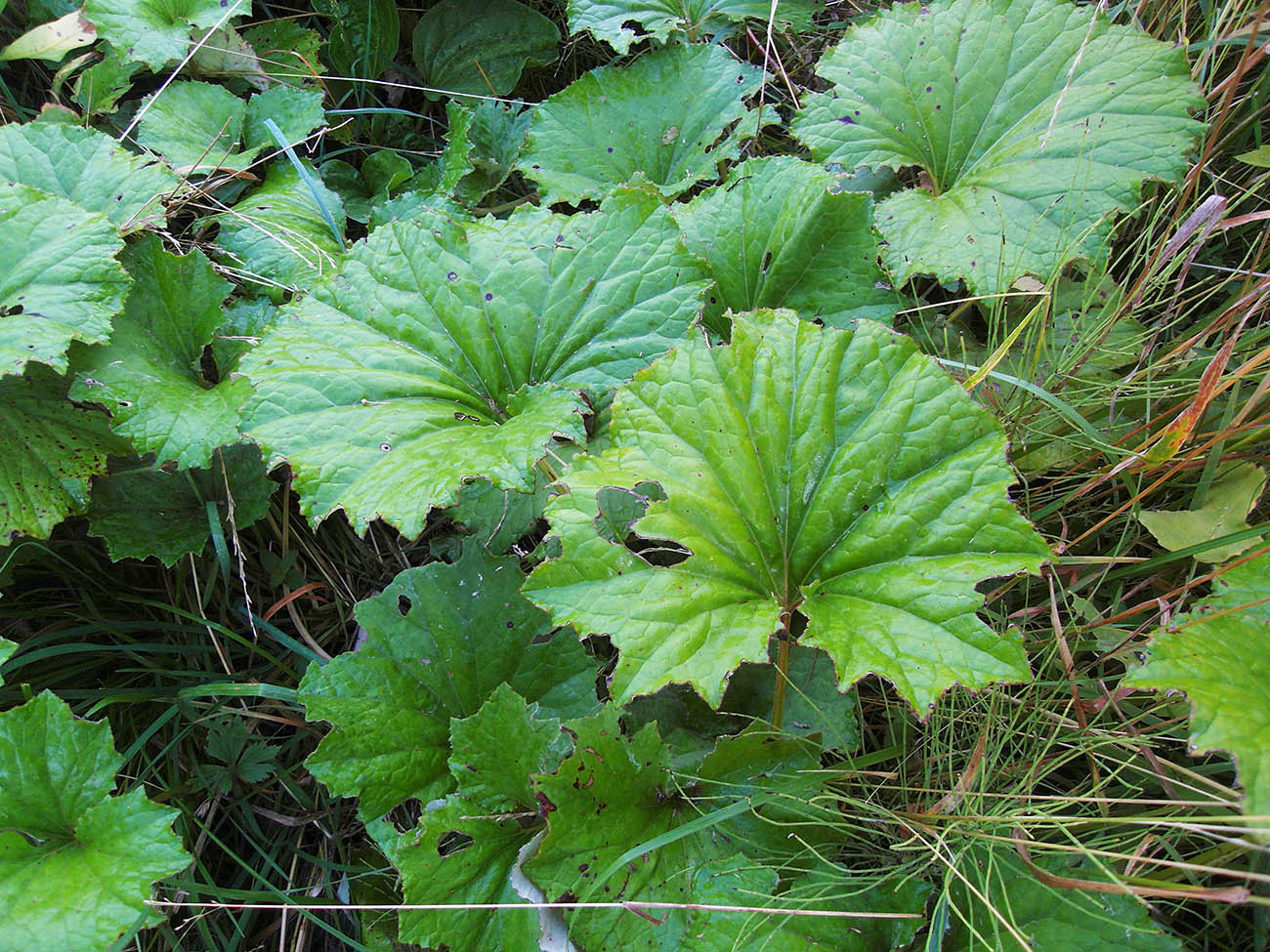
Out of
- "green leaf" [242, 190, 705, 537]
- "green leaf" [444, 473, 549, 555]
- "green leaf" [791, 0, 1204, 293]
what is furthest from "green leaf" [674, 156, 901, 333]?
"green leaf" [444, 473, 549, 555]

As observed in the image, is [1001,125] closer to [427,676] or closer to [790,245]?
[790,245]

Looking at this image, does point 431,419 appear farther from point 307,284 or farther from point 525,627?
point 307,284

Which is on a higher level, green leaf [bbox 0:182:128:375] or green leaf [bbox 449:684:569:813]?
green leaf [bbox 0:182:128:375]

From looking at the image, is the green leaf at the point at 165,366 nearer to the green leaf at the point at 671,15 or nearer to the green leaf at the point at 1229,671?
the green leaf at the point at 671,15

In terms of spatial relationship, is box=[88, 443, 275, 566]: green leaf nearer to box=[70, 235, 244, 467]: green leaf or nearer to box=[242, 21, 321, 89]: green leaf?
box=[70, 235, 244, 467]: green leaf

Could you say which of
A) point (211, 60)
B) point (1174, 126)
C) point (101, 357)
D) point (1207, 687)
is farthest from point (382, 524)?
point (1174, 126)
